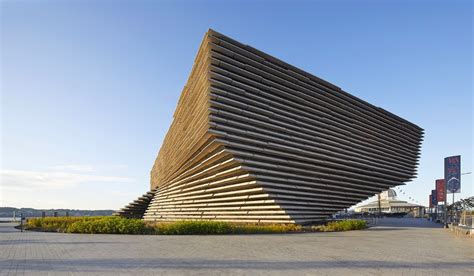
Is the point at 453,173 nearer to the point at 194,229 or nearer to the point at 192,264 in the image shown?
the point at 194,229

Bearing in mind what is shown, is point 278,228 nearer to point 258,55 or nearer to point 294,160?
point 294,160

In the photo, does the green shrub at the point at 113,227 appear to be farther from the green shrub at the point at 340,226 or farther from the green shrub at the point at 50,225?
the green shrub at the point at 340,226

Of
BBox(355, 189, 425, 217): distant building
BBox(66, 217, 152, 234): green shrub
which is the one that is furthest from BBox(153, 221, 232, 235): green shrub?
BBox(355, 189, 425, 217): distant building

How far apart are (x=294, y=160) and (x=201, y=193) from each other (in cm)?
759

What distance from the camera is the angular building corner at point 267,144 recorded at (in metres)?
22.4

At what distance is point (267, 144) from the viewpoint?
77.9ft

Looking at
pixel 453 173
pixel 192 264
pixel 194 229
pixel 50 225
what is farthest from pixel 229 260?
pixel 453 173

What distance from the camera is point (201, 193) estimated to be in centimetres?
2908

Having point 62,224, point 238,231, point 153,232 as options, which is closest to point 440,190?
point 238,231

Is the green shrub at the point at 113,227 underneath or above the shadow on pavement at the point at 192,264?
underneath

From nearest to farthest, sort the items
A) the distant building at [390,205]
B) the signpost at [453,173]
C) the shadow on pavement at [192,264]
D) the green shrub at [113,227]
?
the shadow on pavement at [192,264]
the green shrub at [113,227]
the signpost at [453,173]
the distant building at [390,205]

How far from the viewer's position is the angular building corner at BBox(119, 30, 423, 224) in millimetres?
22406

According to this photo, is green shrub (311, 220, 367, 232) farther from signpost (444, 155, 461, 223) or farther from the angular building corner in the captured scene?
signpost (444, 155, 461, 223)

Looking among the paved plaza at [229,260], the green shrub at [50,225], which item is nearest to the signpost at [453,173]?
the paved plaza at [229,260]
